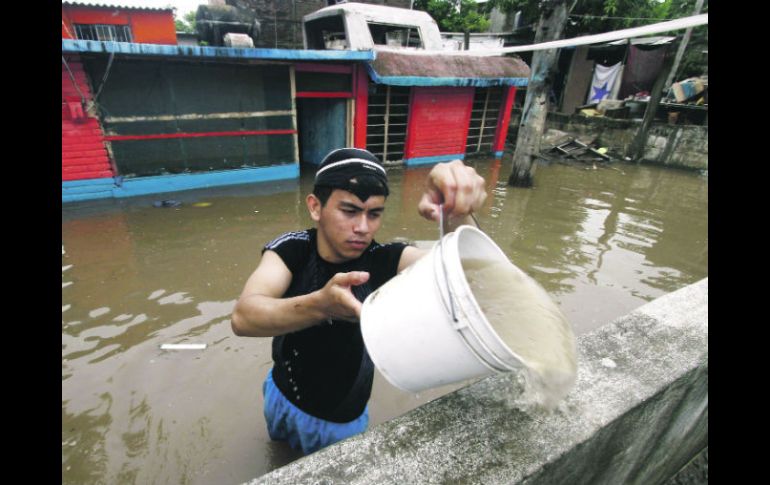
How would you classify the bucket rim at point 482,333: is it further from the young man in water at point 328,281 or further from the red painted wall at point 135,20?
the red painted wall at point 135,20

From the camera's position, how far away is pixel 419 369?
1254 mm

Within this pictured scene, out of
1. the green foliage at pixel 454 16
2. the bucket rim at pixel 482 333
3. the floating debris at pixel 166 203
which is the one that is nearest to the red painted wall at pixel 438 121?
the floating debris at pixel 166 203

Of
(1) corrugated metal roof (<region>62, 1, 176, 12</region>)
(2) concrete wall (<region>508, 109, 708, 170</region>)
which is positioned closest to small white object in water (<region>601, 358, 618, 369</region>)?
(2) concrete wall (<region>508, 109, 708, 170</region>)

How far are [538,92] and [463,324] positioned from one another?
943cm

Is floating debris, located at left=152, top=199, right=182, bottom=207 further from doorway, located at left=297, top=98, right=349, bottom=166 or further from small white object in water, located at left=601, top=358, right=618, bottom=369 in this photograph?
small white object in water, located at left=601, top=358, right=618, bottom=369

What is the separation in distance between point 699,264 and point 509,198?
13.2 feet

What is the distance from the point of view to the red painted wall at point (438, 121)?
11562 millimetres

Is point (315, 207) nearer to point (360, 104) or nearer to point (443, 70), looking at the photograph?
point (360, 104)

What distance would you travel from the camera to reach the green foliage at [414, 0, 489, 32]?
21125mm

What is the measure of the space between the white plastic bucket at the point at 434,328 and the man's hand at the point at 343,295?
5 centimetres

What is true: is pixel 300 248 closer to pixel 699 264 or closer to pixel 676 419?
pixel 676 419

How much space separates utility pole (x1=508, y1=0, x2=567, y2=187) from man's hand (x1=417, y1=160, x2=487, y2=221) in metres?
8.32
